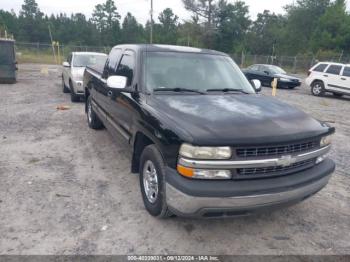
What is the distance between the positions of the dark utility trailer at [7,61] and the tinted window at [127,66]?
37.1 ft

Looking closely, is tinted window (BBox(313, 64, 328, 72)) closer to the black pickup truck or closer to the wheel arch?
the black pickup truck

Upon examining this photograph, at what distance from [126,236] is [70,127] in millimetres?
4693

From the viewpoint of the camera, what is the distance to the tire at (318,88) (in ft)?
52.3

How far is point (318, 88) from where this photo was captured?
16.1 m

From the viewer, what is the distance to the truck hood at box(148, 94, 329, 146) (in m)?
2.77

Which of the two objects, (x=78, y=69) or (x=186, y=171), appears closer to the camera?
(x=186, y=171)

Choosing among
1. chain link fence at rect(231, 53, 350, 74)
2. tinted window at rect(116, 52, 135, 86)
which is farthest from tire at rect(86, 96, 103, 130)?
chain link fence at rect(231, 53, 350, 74)

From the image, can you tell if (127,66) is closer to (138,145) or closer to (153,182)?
(138,145)

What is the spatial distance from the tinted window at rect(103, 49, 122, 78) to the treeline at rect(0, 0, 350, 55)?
42870 millimetres

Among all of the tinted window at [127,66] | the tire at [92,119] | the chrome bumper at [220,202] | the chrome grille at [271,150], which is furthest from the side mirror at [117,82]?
the tire at [92,119]

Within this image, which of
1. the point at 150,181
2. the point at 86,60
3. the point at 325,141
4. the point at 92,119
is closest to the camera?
the point at 325,141

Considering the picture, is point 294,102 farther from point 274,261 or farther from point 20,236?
point 20,236

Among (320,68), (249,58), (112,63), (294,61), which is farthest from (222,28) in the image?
(112,63)

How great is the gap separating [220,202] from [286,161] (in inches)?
30.5
